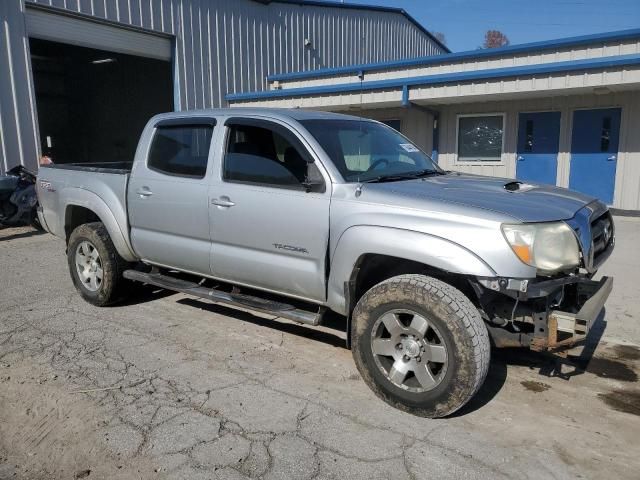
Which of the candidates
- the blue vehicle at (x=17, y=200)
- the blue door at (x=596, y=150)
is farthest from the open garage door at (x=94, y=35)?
the blue door at (x=596, y=150)

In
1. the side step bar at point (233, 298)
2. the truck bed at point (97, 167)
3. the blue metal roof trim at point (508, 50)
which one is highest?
the blue metal roof trim at point (508, 50)

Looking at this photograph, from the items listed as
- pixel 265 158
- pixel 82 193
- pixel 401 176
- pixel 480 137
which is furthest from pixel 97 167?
pixel 480 137

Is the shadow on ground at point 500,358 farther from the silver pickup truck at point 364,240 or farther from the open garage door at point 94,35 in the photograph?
the open garage door at point 94,35

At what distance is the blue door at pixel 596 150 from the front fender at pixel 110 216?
10.1 meters

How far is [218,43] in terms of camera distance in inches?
620

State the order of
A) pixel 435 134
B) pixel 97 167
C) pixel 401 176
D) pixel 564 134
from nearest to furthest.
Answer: pixel 401 176 → pixel 97 167 → pixel 564 134 → pixel 435 134

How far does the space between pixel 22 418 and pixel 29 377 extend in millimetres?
600

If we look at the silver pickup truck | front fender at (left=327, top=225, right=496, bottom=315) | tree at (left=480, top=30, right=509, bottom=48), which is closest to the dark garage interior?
the silver pickup truck

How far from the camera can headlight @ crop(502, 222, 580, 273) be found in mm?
3135

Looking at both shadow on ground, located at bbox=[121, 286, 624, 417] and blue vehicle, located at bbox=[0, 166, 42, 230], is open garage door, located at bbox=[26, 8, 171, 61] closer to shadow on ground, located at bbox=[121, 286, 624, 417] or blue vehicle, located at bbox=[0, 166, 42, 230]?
blue vehicle, located at bbox=[0, 166, 42, 230]

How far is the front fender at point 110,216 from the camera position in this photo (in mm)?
5281

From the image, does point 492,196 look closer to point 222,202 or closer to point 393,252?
point 393,252

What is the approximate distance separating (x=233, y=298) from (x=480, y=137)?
10.3 m

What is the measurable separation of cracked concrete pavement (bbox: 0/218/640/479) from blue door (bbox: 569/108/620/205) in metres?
7.38
